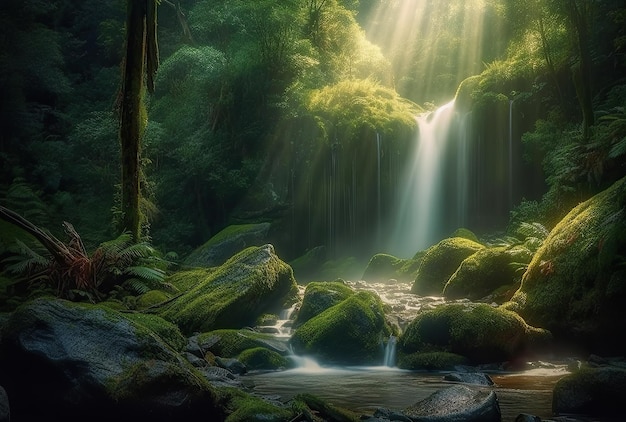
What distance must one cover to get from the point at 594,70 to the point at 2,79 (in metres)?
23.6

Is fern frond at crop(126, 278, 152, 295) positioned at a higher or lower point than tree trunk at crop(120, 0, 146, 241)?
lower

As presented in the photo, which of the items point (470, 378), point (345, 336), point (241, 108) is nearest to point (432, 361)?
point (470, 378)

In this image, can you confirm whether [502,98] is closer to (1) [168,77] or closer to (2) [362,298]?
(2) [362,298]

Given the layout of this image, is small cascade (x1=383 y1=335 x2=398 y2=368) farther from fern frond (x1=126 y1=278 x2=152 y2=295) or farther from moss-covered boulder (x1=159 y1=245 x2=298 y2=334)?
fern frond (x1=126 y1=278 x2=152 y2=295)

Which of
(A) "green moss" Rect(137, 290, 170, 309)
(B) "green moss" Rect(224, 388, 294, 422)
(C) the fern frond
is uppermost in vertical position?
(C) the fern frond

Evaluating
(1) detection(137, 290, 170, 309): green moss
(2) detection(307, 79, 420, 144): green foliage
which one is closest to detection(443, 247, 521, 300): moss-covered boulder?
(1) detection(137, 290, 170, 309): green moss

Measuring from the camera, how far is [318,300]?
11.3 meters

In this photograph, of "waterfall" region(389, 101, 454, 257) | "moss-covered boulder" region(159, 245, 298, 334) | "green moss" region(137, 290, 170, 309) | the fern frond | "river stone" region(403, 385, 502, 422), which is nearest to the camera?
"river stone" region(403, 385, 502, 422)

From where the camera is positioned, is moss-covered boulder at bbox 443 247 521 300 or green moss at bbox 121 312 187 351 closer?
green moss at bbox 121 312 187 351

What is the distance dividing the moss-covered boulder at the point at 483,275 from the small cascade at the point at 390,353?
3187 mm

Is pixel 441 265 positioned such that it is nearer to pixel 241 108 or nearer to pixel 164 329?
pixel 164 329

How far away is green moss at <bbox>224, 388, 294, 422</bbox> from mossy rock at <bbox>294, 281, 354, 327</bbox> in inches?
206

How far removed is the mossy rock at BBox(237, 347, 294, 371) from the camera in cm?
933

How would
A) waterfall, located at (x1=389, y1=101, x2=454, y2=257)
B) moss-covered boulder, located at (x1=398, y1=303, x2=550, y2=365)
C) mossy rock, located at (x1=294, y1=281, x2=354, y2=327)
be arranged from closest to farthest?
moss-covered boulder, located at (x1=398, y1=303, x2=550, y2=365) → mossy rock, located at (x1=294, y1=281, x2=354, y2=327) → waterfall, located at (x1=389, y1=101, x2=454, y2=257)
